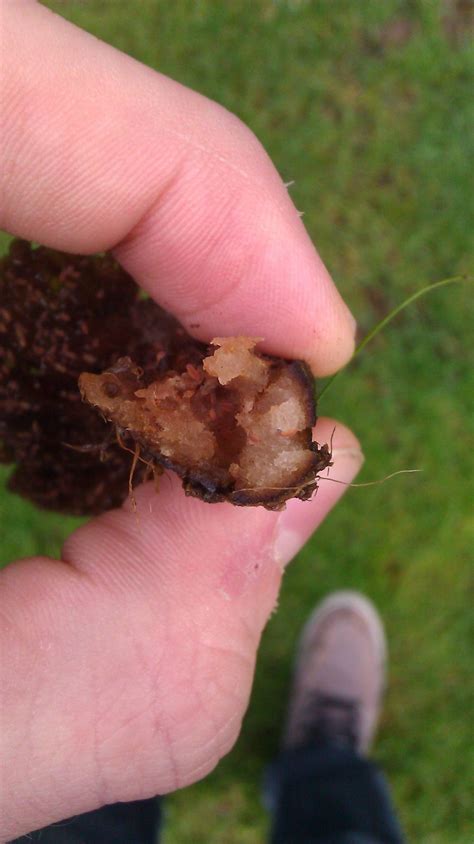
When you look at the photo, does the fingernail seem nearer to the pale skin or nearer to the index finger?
the pale skin

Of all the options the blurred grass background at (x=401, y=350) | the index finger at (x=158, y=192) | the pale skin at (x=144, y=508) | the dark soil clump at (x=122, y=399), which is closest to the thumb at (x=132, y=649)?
the pale skin at (x=144, y=508)

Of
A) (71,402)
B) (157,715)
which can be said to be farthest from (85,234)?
(157,715)

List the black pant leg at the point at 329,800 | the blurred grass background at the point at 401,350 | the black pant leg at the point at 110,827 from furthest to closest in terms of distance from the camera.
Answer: the blurred grass background at the point at 401,350 → the black pant leg at the point at 329,800 → the black pant leg at the point at 110,827

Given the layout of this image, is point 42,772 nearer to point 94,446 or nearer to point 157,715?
point 157,715

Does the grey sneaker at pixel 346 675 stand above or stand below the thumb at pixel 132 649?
below

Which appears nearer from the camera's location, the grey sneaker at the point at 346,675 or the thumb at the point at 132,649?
the thumb at the point at 132,649

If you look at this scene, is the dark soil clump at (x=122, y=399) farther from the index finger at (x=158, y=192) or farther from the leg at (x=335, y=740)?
the leg at (x=335, y=740)

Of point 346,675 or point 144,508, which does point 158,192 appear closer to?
point 144,508
